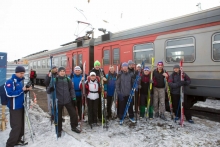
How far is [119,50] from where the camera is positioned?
8023 mm

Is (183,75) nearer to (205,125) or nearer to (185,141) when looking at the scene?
(205,125)

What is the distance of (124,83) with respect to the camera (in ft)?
16.8

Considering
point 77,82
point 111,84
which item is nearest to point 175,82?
point 111,84

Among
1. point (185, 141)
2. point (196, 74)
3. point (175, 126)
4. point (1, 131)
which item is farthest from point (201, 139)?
point (1, 131)

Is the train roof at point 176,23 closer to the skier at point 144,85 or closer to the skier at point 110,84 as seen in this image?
the skier at point 144,85

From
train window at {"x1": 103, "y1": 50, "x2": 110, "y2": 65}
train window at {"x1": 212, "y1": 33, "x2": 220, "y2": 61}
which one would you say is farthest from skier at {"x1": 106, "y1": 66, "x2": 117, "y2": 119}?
train window at {"x1": 103, "y1": 50, "x2": 110, "y2": 65}

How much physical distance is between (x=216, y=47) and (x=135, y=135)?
353 centimetres

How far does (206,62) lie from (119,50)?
3812 millimetres

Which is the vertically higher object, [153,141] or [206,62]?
[206,62]

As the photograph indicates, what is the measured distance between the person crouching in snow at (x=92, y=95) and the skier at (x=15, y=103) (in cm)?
170

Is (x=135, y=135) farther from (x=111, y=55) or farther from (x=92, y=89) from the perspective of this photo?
(x=111, y=55)

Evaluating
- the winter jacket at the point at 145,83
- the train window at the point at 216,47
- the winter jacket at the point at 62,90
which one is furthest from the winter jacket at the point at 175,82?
the winter jacket at the point at 62,90

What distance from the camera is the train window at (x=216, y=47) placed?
5.06 meters

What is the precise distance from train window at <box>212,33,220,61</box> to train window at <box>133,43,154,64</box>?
6.90ft
